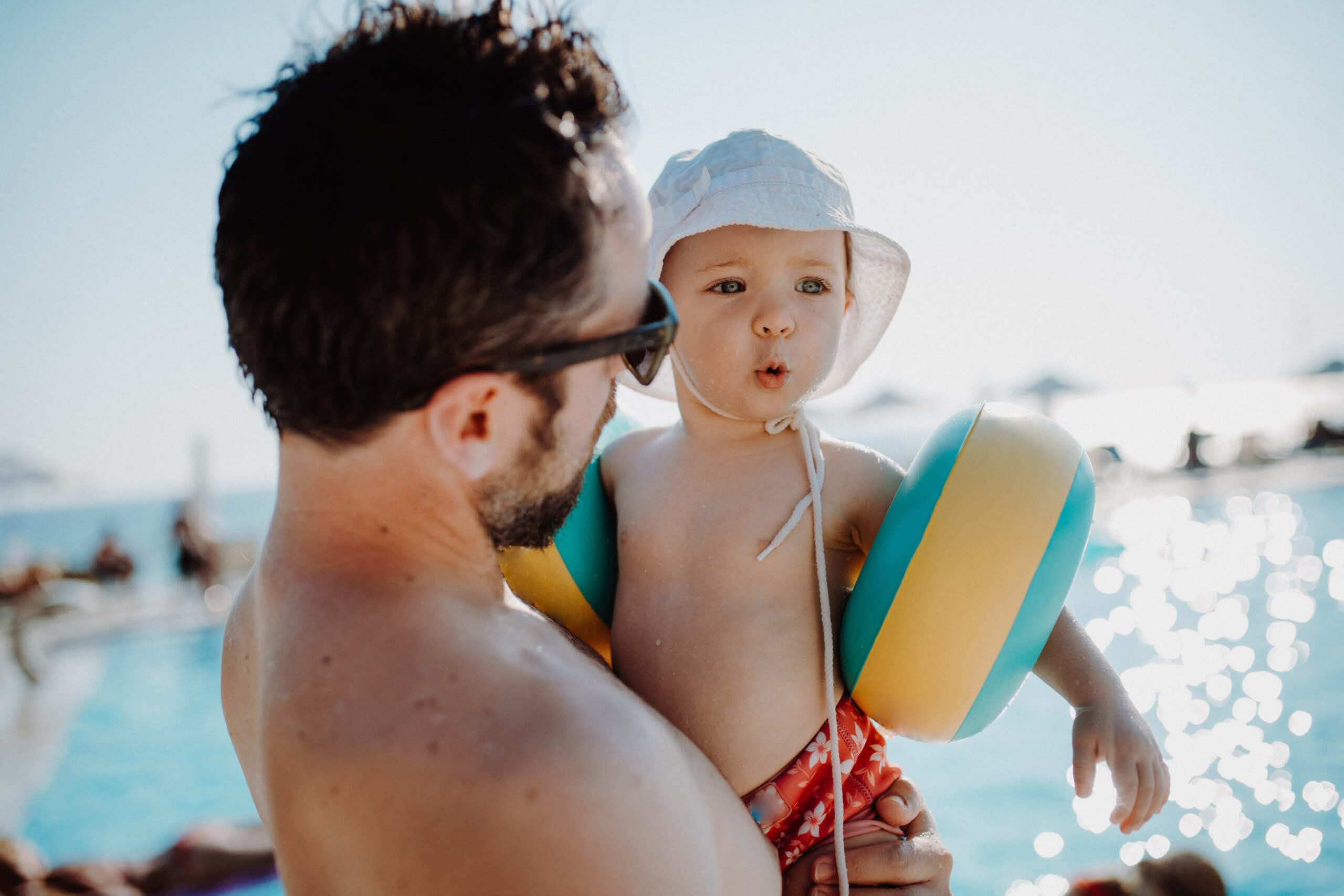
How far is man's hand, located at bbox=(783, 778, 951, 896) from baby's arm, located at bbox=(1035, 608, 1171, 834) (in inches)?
13.1

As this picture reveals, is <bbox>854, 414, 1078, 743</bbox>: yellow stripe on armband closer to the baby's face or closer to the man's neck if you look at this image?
the baby's face

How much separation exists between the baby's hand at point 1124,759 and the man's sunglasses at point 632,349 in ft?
4.01

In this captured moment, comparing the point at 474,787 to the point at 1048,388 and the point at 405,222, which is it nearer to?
Answer: the point at 405,222

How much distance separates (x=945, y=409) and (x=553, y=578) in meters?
23.9

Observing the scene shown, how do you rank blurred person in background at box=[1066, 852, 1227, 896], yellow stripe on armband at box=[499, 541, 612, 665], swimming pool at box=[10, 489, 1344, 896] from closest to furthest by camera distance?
yellow stripe on armband at box=[499, 541, 612, 665] < blurred person in background at box=[1066, 852, 1227, 896] < swimming pool at box=[10, 489, 1344, 896]

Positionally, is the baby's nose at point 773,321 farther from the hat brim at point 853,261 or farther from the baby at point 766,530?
the hat brim at point 853,261

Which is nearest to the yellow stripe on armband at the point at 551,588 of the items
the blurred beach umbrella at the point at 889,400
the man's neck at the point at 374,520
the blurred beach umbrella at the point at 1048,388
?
the man's neck at the point at 374,520

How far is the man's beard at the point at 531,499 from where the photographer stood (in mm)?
1278

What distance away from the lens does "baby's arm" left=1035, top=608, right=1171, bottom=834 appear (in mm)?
1750

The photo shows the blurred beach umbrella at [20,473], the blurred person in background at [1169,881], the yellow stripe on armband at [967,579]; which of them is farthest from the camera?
the blurred beach umbrella at [20,473]

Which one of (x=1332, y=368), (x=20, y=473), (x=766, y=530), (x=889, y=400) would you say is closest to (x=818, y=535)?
(x=766, y=530)

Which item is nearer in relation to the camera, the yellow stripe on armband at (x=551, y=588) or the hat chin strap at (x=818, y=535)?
the hat chin strap at (x=818, y=535)

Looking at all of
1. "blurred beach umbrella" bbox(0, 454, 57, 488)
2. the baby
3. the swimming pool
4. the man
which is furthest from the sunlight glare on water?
"blurred beach umbrella" bbox(0, 454, 57, 488)

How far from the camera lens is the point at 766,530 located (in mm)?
1968
